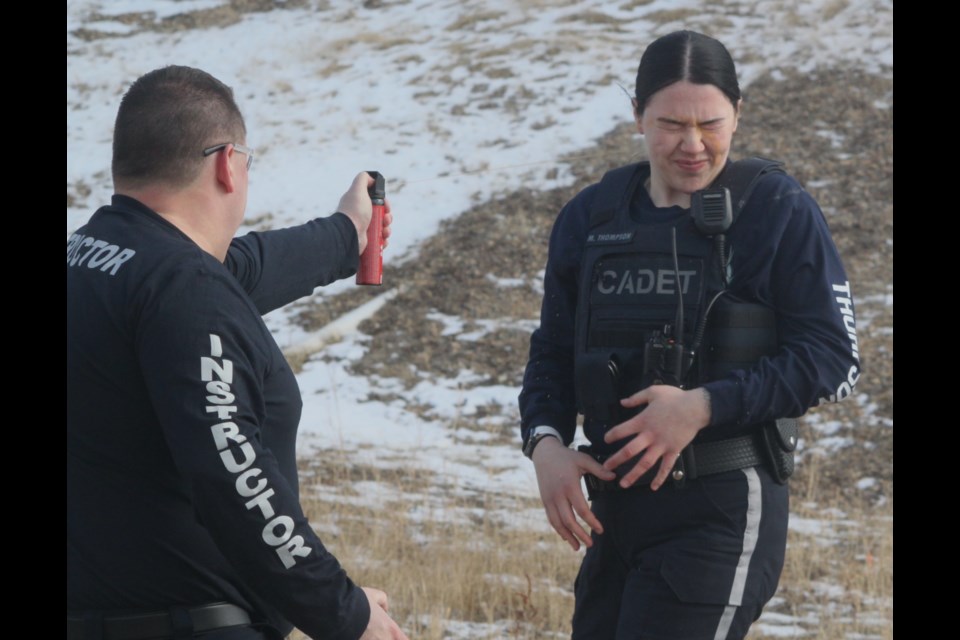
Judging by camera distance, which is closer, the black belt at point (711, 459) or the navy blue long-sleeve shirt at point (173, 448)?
the navy blue long-sleeve shirt at point (173, 448)

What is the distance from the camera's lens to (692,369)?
307 cm

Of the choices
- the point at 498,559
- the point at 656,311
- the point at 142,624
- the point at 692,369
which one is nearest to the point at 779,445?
the point at 692,369

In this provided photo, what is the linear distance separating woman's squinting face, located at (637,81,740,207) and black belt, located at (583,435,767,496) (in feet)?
2.22

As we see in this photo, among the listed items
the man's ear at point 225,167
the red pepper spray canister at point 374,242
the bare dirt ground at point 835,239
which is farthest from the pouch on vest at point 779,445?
the bare dirt ground at point 835,239

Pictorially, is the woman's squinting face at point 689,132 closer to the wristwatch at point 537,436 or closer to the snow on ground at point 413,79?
the wristwatch at point 537,436

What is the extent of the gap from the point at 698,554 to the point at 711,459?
245mm

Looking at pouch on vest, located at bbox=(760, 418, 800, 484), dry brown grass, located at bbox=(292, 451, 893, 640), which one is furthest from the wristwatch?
dry brown grass, located at bbox=(292, 451, 893, 640)

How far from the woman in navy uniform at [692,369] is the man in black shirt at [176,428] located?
31.4 inches

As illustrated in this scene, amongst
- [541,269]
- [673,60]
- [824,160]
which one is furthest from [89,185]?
[673,60]

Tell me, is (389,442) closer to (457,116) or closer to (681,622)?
(681,622)

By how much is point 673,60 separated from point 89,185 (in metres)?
13.5

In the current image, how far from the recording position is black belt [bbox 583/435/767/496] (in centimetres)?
297

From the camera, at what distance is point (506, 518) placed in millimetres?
7172

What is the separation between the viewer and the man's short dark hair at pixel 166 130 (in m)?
2.51
